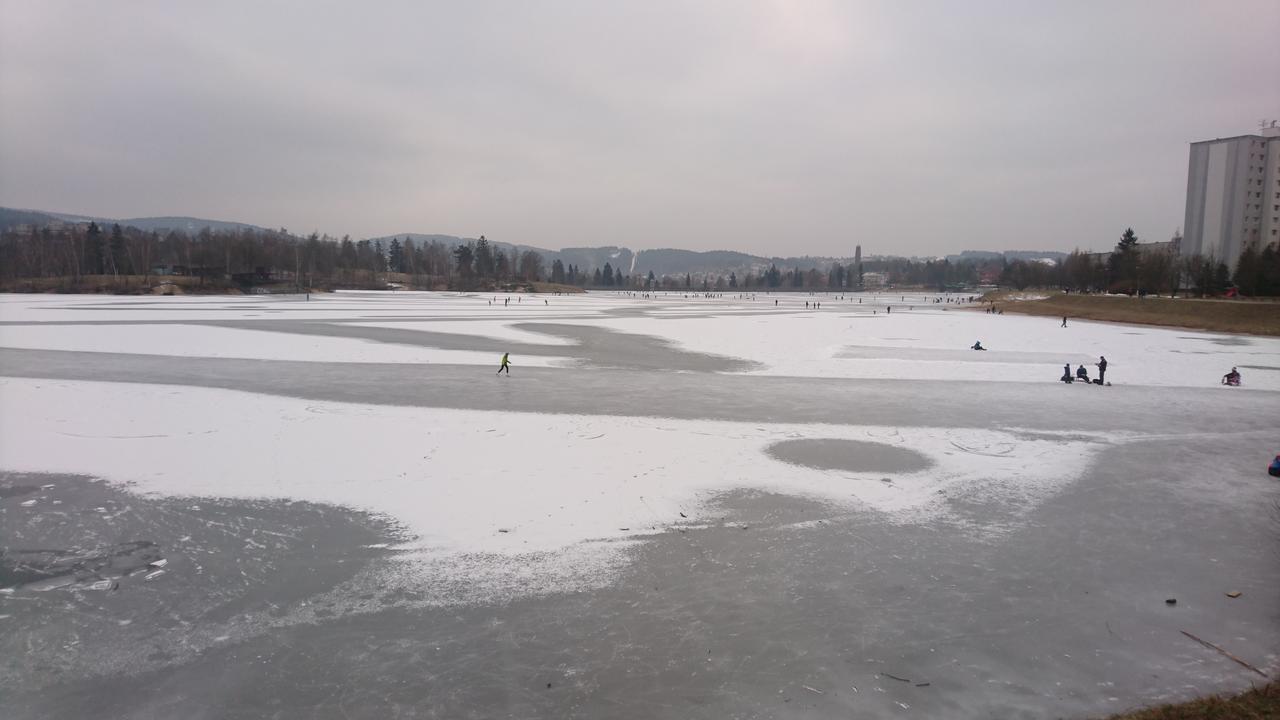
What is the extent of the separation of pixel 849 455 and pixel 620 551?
5203 mm

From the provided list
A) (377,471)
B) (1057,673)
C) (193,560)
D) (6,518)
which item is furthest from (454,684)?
(6,518)

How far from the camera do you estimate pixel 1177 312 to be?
45969 mm

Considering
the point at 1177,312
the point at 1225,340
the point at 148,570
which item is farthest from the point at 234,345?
the point at 1177,312

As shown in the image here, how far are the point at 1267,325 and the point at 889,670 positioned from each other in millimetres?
49523

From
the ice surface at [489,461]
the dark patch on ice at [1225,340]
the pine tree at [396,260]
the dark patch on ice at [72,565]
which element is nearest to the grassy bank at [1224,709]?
the ice surface at [489,461]

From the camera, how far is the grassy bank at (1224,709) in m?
3.87

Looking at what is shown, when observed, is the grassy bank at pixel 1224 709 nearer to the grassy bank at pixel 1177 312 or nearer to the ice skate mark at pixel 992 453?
the ice skate mark at pixel 992 453

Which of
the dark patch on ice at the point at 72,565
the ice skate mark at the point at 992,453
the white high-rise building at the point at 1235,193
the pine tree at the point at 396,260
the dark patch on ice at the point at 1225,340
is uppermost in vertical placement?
the white high-rise building at the point at 1235,193

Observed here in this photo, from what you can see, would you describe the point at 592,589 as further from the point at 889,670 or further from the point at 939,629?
the point at 939,629

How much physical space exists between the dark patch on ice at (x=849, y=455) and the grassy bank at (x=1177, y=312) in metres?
41.7

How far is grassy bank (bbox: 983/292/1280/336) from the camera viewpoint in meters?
39.6

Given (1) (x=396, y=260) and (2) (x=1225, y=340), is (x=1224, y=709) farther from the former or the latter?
(1) (x=396, y=260)

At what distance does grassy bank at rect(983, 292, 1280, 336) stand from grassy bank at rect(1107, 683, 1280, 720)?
46.4 m

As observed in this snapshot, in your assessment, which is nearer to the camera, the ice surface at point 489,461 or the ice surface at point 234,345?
the ice surface at point 489,461
